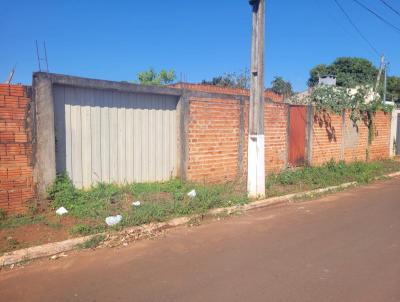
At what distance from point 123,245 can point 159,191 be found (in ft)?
8.15

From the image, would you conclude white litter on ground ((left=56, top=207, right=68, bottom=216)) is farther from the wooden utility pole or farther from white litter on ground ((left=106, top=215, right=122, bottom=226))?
the wooden utility pole

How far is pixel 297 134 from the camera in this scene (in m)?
11.7

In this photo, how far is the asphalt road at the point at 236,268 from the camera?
3.68 meters

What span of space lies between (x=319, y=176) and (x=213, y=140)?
373 centimetres

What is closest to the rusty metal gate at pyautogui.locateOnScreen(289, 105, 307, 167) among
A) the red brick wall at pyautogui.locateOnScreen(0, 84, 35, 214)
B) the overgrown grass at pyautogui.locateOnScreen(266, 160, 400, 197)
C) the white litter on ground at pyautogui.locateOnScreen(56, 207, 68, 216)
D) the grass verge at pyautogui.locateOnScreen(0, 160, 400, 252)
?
the overgrown grass at pyautogui.locateOnScreen(266, 160, 400, 197)

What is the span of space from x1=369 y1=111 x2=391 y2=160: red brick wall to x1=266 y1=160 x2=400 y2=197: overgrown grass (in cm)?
243

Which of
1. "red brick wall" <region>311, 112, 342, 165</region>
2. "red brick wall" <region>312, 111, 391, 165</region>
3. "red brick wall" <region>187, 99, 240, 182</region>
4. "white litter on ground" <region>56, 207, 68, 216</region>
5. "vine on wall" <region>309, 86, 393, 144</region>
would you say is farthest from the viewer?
"vine on wall" <region>309, 86, 393, 144</region>

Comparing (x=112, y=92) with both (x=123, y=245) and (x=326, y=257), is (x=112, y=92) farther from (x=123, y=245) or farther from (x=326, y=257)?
(x=326, y=257)

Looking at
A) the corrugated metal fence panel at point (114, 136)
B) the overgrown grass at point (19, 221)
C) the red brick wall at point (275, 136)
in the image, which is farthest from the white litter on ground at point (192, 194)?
the red brick wall at point (275, 136)

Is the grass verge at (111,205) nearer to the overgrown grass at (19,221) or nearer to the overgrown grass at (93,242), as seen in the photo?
the overgrown grass at (19,221)

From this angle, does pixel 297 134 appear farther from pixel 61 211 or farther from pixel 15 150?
pixel 15 150

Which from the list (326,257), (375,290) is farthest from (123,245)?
(375,290)

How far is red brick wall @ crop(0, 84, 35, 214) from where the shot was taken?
5.90 metres

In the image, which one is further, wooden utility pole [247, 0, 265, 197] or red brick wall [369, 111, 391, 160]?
red brick wall [369, 111, 391, 160]
